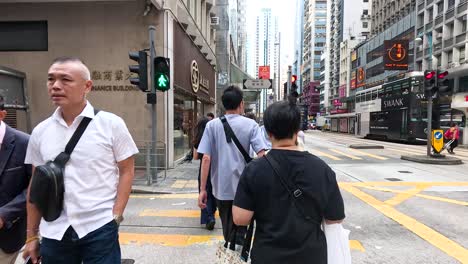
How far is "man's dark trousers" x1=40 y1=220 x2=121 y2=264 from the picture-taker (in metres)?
2.15

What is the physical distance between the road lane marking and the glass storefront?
8562mm

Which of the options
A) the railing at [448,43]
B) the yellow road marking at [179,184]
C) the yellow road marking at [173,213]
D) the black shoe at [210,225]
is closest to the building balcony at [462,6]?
the railing at [448,43]

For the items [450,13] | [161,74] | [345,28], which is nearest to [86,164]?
[161,74]

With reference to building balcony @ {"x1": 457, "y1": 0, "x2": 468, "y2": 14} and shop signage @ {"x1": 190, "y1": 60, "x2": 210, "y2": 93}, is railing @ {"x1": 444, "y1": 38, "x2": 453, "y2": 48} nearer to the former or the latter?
building balcony @ {"x1": 457, "y1": 0, "x2": 468, "y2": 14}

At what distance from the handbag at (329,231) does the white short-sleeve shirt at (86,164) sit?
2.98 ft

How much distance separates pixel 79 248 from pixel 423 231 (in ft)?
16.8

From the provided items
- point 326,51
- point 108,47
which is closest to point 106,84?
point 108,47

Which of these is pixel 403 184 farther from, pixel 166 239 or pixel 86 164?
pixel 86 164

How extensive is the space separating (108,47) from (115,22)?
820 mm

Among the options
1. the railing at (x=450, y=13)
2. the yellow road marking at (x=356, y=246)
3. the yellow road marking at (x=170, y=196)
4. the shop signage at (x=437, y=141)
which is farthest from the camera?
the railing at (x=450, y=13)

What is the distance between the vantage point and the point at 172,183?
392 inches

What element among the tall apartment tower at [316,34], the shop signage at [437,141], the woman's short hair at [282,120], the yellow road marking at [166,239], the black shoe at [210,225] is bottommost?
the yellow road marking at [166,239]

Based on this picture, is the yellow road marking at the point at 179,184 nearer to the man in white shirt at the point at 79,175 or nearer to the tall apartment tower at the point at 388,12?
the man in white shirt at the point at 79,175

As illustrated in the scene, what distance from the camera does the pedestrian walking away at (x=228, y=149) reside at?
12.2 ft
